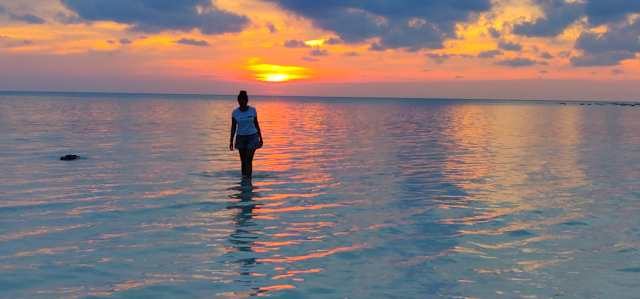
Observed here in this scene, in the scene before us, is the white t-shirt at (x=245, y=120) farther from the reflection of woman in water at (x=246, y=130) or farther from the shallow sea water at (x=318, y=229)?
the shallow sea water at (x=318, y=229)

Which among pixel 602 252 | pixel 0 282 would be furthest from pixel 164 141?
pixel 602 252

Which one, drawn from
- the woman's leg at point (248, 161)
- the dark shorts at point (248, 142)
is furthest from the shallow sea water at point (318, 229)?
A: the dark shorts at point (248, 142)

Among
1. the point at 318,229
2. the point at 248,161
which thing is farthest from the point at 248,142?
the point at 318,229

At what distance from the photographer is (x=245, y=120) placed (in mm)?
13453

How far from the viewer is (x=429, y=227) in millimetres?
8781

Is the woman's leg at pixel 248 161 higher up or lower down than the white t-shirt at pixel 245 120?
lower down

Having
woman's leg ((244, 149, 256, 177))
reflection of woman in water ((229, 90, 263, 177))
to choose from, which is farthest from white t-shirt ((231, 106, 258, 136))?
woman's leg ((244, 149, 256, 177))

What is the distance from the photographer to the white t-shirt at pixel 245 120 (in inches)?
529

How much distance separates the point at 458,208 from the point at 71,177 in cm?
1028

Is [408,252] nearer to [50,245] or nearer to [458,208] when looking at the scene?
[458,208]

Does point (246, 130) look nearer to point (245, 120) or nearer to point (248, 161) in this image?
point (245, 120)

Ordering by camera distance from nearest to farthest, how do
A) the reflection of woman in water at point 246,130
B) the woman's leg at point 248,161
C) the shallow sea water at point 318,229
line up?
the shallow sea water at point 318,229
the reflection of woman in water at point 246,130
the woman's leg at point 248,161

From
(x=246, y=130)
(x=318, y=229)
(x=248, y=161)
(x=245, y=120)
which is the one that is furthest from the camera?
(x=248, y=161)

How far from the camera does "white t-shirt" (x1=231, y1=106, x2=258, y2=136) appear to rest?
529 inches
